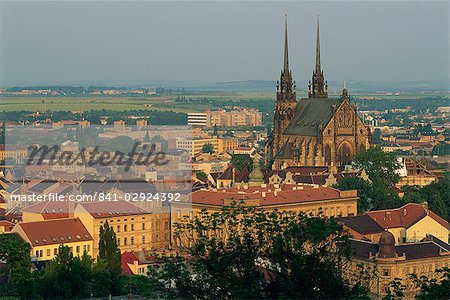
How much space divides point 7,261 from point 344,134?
142ft

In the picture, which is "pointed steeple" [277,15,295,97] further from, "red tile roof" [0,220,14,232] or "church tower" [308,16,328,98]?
"red tile roof" [0,220,14,232]

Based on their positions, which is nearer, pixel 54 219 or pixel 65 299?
pixel 65 299

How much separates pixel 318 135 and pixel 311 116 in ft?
10.5

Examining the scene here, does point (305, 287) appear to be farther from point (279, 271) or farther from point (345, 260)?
point (345, 260)

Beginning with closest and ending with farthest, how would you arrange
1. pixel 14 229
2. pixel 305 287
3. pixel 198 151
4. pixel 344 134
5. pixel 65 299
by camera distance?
pixel 305 287 < pixel 65 299 < pixel 14 229 < pixel 344 134 < pixel 198 151

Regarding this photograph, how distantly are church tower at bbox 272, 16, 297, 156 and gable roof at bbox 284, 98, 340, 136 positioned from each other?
424 millimetres

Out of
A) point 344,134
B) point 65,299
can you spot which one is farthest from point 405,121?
point 65,299

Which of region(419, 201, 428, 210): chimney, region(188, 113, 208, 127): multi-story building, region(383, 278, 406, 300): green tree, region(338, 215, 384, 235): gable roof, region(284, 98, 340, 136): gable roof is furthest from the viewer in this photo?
region(188, 113, 208, 127): multi-story building

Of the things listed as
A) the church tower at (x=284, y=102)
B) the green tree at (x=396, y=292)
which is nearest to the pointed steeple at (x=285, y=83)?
the church tower at (x=284, y=102)

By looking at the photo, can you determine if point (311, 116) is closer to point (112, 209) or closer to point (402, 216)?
point (402, 216)

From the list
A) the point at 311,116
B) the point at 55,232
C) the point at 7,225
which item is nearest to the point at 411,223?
the point at 55,232

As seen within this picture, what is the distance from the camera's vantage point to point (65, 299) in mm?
33594

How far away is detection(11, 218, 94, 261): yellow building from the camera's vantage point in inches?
1820

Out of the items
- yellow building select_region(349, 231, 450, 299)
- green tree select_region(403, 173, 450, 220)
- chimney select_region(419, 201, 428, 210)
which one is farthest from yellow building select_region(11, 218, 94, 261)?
green tree select_region(403, 173, 450, 220)
